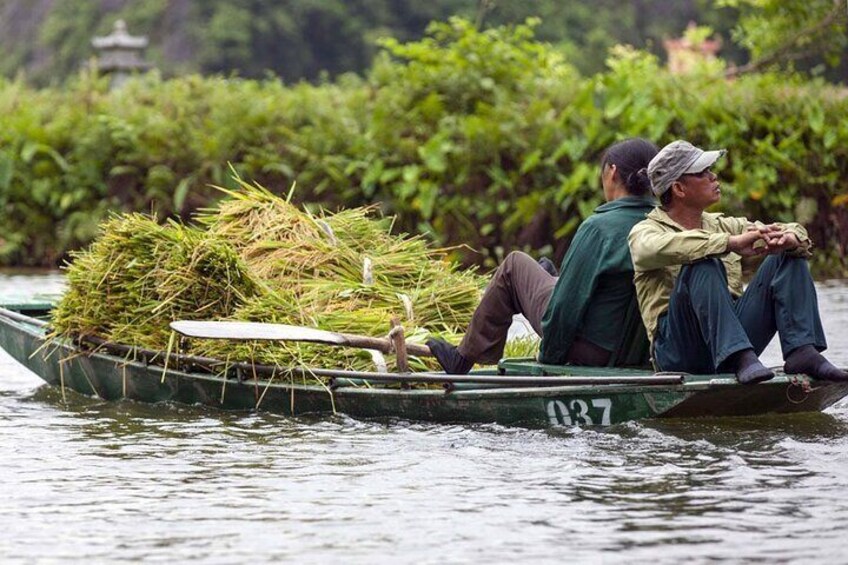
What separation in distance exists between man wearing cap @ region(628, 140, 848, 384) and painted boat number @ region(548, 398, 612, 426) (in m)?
0.32

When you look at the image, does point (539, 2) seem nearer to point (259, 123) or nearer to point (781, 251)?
point (259, 123)

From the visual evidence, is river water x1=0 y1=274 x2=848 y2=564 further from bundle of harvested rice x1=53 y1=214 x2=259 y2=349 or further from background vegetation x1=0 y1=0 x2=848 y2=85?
background vegetation x1=0 y1=0 x2=848 y2=85

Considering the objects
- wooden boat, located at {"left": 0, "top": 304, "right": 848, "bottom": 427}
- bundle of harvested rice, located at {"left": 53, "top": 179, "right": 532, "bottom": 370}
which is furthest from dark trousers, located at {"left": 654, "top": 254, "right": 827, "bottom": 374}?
bundle of harvested rice, located at {"left": 53, "top": 179, "right": 532, "bottom": 370}

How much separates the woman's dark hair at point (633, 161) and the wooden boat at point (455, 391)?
86 cm

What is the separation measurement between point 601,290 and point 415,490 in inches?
64.0

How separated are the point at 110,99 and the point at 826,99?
29.8ft

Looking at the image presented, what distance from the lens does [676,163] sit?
760cm

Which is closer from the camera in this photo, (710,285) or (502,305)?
(710,285)

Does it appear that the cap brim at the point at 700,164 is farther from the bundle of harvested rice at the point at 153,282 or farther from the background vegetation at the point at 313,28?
the background vegetation at the point at 313,28

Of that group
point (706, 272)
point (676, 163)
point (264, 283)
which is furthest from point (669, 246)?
point (264, 283)

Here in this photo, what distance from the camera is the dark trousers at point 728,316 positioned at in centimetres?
746

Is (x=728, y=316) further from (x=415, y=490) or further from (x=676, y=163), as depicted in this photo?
(x=415, y=490)

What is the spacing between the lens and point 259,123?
2039cm

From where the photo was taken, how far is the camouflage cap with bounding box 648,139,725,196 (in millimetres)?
7590
